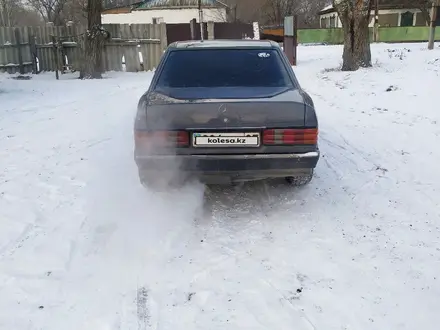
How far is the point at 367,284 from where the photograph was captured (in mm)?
3066

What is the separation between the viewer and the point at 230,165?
3809 millimetres

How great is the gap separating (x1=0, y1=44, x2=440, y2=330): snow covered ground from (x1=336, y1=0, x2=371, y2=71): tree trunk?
20.9 ft

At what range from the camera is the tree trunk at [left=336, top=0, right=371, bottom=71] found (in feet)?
40.3

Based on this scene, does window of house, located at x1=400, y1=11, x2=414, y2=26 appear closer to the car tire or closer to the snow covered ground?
the snow covered ground

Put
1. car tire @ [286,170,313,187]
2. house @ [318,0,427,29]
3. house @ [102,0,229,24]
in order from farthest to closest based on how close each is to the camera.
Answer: house @ [318,0,427,29] → house @ [102,0,229,24] → car tire @ [286,170,313,187]

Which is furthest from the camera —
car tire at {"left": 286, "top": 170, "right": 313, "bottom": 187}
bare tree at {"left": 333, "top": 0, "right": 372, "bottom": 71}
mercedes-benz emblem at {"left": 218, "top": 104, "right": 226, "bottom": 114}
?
bare tree at {"left": 333, "top": 0, "right": 372, "bottom": 71}

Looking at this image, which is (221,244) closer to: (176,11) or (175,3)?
(176,11)

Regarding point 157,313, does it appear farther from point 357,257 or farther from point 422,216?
point 422,216

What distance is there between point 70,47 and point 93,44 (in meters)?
2.09

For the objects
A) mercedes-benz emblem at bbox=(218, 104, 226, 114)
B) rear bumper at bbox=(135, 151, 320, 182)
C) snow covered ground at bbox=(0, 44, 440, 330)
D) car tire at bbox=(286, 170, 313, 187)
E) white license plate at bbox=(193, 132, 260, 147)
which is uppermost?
mercedes-benz emblem at bbox=(218, 104, 226, 114)

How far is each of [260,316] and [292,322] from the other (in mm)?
201

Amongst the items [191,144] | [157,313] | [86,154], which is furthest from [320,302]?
[86,154]

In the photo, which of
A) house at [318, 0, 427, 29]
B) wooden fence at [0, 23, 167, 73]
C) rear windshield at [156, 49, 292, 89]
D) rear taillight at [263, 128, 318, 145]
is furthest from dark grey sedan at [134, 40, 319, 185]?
house at [318, 0, 427, 29]

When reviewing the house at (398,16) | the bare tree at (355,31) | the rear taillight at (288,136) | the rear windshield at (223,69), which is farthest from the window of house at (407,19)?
the rear taillight at (288,136)
